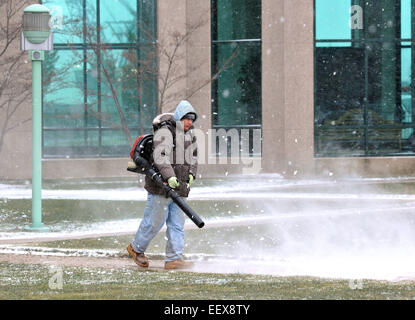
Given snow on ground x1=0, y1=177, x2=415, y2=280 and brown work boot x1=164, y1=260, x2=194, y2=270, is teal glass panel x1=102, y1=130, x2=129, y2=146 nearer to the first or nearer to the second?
snow on ground x1=0, y1=177, x2=415, y2=280

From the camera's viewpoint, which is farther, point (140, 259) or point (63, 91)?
point (63, 91)

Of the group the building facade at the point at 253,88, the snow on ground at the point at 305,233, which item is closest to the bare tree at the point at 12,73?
the building facade at the point at 253,88

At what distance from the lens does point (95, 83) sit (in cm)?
2206

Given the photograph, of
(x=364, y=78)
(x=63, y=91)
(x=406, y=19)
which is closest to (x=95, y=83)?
(x=63, y=91)

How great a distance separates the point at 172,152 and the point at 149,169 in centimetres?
33

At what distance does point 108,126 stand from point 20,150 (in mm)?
2327

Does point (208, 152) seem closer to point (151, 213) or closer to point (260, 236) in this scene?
point (260, 236)

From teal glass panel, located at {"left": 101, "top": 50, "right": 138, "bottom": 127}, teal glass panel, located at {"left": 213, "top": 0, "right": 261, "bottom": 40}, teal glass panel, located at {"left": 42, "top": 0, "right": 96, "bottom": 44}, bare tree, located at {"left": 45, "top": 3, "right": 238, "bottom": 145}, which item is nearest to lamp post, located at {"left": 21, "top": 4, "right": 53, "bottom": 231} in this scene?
bare tree, located at {"left": 45, "top": 3, "right": 238, "bottom": 145}

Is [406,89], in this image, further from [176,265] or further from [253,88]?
[176,265]

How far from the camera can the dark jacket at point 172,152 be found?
8.68 meters

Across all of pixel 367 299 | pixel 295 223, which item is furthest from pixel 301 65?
pixel 367 299

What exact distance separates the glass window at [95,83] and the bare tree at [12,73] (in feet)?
2.65

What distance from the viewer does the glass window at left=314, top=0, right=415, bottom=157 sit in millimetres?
22031

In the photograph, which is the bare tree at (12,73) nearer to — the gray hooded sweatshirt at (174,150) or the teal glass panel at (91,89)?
the teal glass panel at (91,89)
